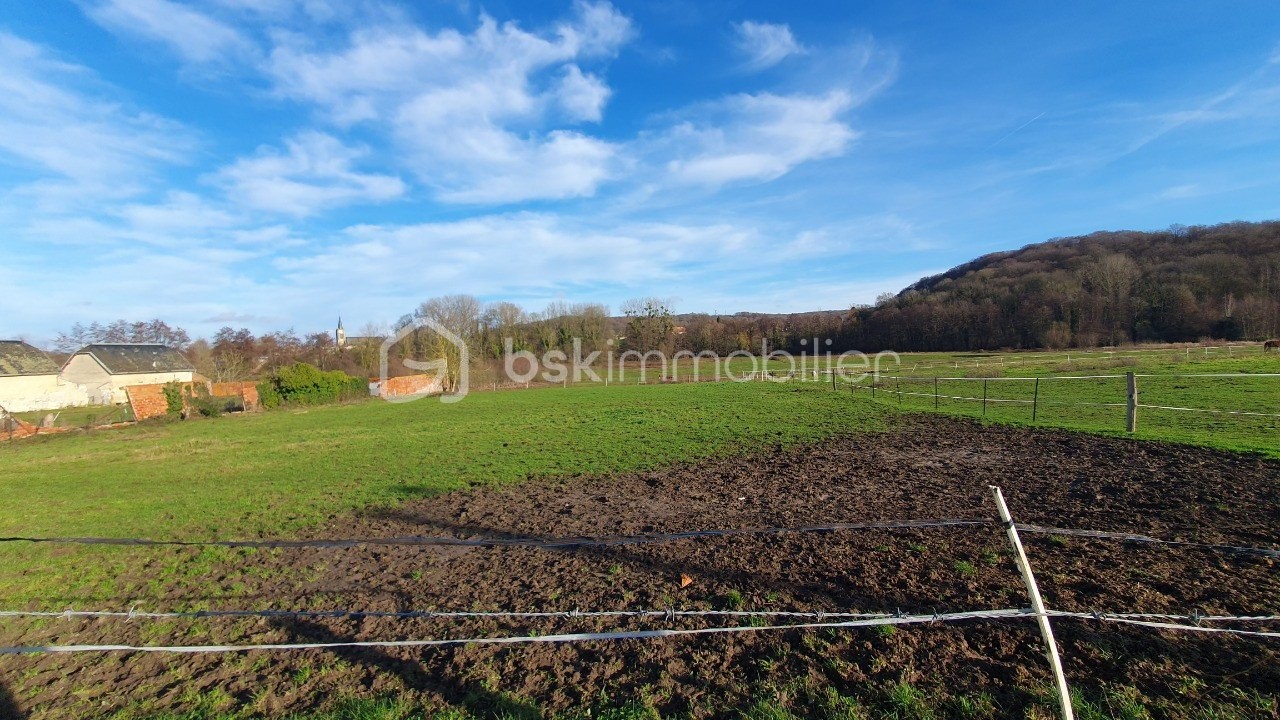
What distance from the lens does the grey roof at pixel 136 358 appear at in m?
50.0

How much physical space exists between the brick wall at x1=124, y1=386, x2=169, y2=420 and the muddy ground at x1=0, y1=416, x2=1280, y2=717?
27736 mm

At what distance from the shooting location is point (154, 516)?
Result: 326 inches

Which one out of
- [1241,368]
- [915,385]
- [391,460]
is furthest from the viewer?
[915,385]

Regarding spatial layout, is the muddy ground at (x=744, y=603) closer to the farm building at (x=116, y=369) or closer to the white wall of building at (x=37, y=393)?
the farm building at (x=116, y=369)

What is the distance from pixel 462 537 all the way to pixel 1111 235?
13829 centimetres

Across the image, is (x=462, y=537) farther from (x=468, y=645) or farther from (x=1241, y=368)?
(x=1241, y=368)

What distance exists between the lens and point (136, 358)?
53.3 m

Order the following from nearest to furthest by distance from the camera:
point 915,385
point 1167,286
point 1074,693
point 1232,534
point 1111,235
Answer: point 1074,693 < point 1232,534 < point 915,385 < point 1167,286 < point 1111,235

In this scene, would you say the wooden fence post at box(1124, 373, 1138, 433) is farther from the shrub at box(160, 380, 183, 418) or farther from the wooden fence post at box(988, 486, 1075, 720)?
the shrub at box(160, 380, 183, 418)

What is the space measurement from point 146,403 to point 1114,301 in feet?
294

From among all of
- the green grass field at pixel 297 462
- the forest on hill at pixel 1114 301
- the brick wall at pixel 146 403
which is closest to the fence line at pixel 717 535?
the green grass field at pixel 297 462

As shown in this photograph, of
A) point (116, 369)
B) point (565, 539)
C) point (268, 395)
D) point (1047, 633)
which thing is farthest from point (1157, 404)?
point (116, 369)

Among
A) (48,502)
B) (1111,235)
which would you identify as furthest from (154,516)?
(1111,235)

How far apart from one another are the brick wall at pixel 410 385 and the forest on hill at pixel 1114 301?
66599 mm
